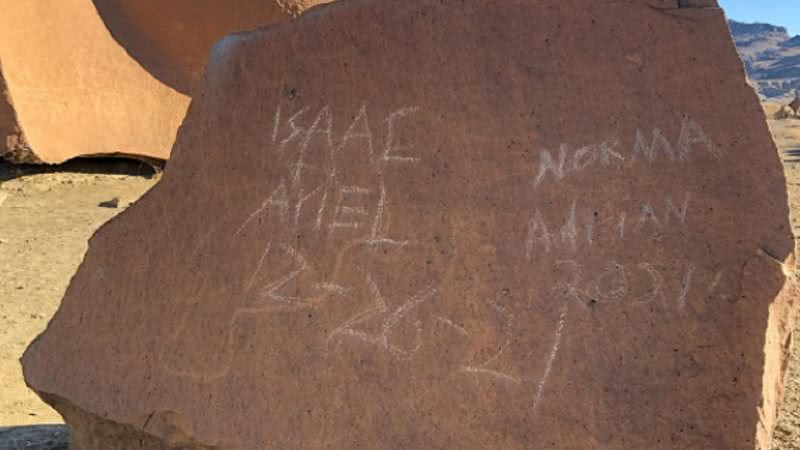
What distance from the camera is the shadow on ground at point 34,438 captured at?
302 centimetres

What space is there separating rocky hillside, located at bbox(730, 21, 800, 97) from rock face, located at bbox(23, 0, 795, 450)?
4821 centimetres

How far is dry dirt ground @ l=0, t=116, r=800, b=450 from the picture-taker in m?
3.34

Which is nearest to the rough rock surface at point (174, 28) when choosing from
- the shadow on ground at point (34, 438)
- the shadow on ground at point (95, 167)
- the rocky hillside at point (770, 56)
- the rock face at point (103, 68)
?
the rock face at point (103, 68)

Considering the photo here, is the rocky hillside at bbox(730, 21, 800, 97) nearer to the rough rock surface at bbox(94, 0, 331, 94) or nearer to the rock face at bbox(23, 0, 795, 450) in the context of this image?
the rough rock surface at bbox(94, 0, 331, 94)

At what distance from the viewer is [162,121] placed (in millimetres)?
7762

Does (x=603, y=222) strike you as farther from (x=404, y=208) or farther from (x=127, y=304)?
(x=127, y=304)

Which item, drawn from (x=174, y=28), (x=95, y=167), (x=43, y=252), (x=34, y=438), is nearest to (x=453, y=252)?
(x=34, y=438)

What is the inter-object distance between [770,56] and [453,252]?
281 feet

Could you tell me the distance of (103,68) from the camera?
755cm

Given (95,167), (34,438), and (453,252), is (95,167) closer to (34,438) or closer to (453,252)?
(34,438)

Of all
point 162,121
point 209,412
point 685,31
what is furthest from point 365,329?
point 162,121

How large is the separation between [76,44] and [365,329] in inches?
238

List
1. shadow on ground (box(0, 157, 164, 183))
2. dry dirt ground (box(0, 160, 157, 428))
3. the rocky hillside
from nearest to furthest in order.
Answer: dry dirt ground (box(0, 160, 157, 428))
shadow on ground (box(0, 157, 164, 183))
the rocky hillside

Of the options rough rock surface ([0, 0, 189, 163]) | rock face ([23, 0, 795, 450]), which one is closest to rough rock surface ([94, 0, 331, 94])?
rough rock surface ([0, 0, 189, 163])
